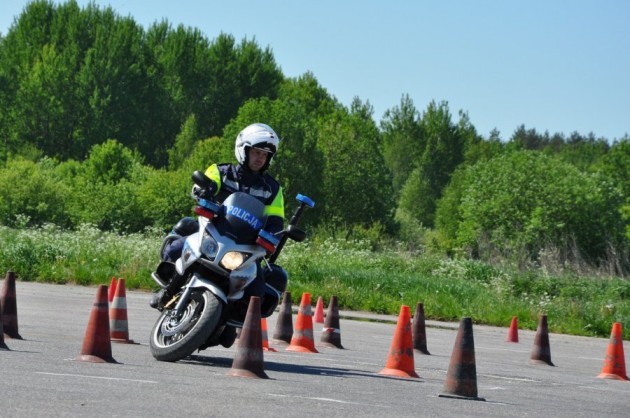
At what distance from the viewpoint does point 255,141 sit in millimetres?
12641

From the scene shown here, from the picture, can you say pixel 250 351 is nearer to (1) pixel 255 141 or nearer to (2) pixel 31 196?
(1) pixel 255 141

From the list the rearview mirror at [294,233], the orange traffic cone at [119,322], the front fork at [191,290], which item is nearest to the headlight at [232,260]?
the front fork at [191,290]

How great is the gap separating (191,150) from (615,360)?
98.6 metres

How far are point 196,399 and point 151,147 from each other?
109248 mm

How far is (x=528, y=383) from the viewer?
45.9 feet

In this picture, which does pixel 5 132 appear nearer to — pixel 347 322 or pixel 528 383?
pixel 347 322

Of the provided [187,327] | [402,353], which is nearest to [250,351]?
[187,327]

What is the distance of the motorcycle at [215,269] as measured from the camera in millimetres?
11758

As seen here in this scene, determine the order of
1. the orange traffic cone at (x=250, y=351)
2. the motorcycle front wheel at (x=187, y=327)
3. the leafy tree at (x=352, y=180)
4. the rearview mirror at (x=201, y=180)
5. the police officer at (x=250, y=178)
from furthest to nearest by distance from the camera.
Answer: the leafy tree at (x=352, y=180) → the police officer at (x=250, y=178) → the rearview mirror at (x=201, y=180) → the motorcycle front wheel at (x=187, y=327) → the orange traffic cone at (x=250, y=351)

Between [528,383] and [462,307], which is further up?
[462,307]

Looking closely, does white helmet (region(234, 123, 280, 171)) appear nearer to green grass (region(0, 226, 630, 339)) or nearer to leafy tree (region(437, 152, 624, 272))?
green grass (region(0, 226, 630, 339))

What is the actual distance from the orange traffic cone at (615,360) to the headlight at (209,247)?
246 inches

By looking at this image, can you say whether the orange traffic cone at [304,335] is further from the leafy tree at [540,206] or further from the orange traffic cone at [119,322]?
the leafy tree at [540,206]

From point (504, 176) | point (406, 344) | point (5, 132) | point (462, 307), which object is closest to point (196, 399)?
point (406, 344)
